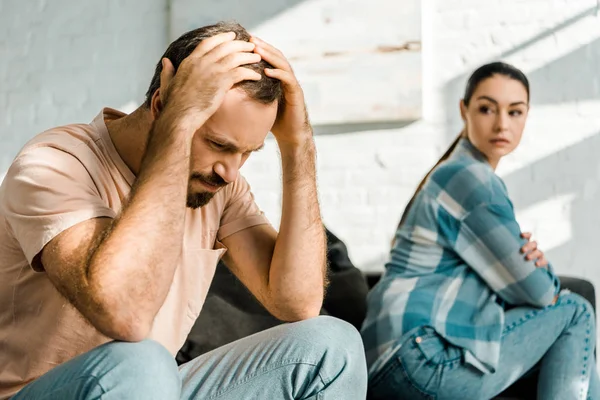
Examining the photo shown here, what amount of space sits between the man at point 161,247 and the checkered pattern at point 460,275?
706 mm

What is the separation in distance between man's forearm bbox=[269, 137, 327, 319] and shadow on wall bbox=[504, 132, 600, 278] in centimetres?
180

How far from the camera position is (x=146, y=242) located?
1.34m

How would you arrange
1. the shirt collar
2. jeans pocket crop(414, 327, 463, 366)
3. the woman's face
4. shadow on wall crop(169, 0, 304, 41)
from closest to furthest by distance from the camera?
jeans pocket crop(414, 327, 463, 366) → the shirt collar → the woman's face → shadow on wall crop(169, 0, 304, 41)

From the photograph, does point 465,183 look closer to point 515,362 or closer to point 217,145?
point 515,362

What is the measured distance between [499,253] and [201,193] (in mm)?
1094

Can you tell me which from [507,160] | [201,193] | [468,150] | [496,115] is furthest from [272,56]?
[507,160]

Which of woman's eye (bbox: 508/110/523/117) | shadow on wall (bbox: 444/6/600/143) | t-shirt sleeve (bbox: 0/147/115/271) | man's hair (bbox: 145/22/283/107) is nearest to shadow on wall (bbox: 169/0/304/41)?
shadow on wall (bbox: 444/6/600/143)

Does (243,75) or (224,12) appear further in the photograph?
(224,12)

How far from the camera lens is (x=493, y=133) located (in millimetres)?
2803

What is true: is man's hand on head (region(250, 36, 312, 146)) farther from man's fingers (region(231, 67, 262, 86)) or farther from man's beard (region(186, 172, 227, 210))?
man's beard (region(186, 172, 227, 210))

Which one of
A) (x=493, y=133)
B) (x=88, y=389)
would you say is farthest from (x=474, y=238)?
(x=88, y=389)

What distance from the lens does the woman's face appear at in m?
2.81

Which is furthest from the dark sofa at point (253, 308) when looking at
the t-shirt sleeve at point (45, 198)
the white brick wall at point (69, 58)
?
the white brick wall at point (69, 58)

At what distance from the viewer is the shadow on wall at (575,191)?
332 cm
